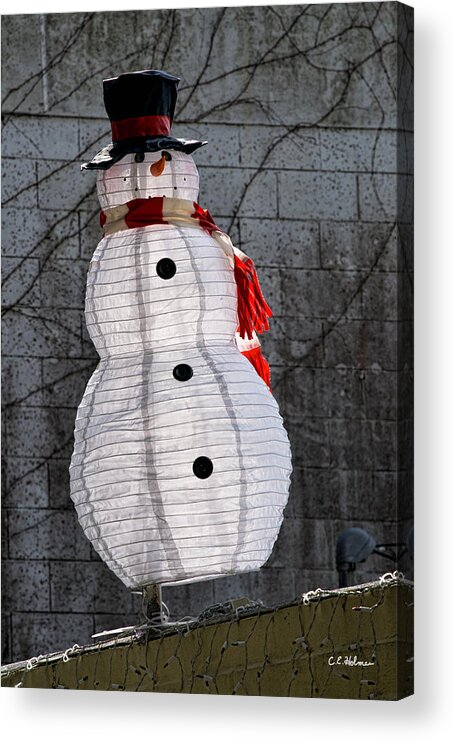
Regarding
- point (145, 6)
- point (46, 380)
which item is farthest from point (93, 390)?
point (145, 6)

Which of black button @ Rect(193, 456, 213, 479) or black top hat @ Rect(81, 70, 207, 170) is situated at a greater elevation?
black top hat @ Rect(81, 70, 207, 170)

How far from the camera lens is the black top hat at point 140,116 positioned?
346 centimetres

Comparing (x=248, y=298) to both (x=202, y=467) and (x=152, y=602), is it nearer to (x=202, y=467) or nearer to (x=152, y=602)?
(x=202, y=467)

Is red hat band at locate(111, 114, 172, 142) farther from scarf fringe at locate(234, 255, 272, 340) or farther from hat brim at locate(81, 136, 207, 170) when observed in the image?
scarf fringe at locate(234, 255, 272, 340)

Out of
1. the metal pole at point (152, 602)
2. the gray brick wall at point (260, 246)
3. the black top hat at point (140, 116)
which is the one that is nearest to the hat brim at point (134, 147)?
the black top hat at point (140, 116)

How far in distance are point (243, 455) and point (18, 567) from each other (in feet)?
2.01

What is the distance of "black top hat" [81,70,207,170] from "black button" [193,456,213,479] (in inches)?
22.9

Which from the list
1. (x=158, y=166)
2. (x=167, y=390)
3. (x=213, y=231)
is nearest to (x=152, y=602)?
(x=167, y=390)

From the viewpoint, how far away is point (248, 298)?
351 cm

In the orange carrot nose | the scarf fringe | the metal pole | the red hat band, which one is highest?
the red hat band

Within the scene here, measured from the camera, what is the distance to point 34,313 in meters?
3.72

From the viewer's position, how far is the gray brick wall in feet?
11.5

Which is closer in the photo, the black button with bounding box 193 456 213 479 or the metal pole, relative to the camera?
the black button with bounding box 193 456 213 479
